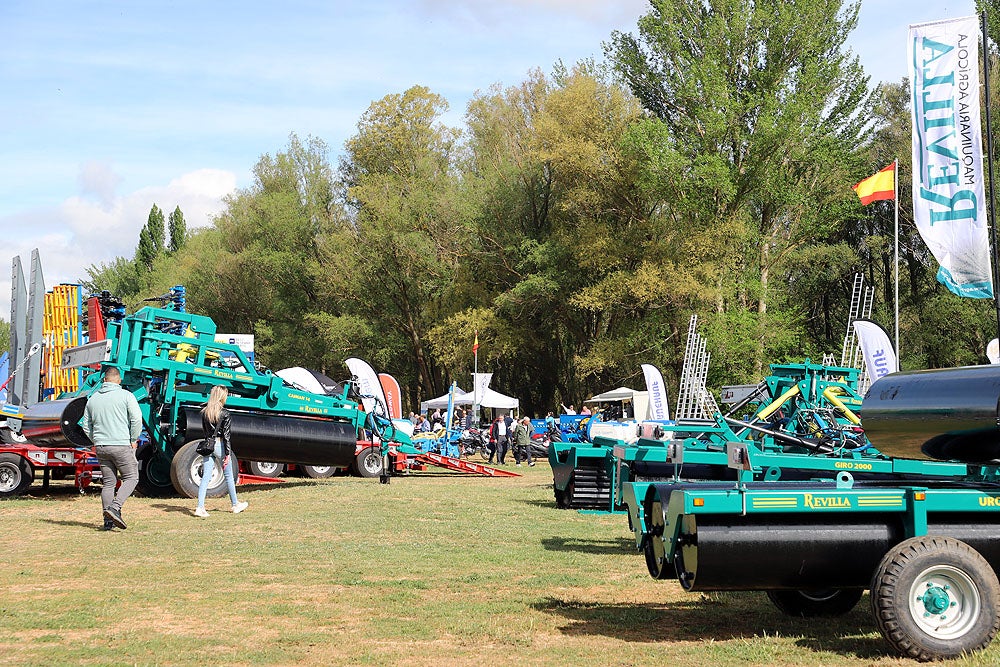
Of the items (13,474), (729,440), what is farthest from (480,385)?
(729,440)

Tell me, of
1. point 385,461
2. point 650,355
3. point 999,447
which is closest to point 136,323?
point 385,461

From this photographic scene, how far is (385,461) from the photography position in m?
20.4

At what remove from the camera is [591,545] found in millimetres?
11391

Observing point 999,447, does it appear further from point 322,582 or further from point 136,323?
point 136,323

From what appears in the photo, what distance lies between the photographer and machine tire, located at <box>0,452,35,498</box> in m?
16.6

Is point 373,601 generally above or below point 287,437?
below

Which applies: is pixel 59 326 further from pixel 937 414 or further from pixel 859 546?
pixel 859 546

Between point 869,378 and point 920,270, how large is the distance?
83.5ft

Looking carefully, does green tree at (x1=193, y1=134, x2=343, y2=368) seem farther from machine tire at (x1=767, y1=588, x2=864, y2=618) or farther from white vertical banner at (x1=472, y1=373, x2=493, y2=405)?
machine tire at (x1=767, y1=588, x2=864, y2=618)

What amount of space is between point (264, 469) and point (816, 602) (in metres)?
15.2

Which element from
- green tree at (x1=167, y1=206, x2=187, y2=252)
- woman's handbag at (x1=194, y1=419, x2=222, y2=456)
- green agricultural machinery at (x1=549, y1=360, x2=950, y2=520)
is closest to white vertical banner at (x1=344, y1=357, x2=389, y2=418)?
green agricultural machinery at (x1=549, y1=360, x2=950, y2=520)

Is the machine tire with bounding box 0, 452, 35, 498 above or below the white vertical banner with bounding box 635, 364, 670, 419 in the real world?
below

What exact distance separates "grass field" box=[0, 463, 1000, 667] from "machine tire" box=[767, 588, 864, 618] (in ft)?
0.33

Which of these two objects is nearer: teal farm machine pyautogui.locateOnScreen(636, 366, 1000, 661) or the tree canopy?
teal farm machine pyautogui.locateOnScreen(636, 366, 1000, 661)
